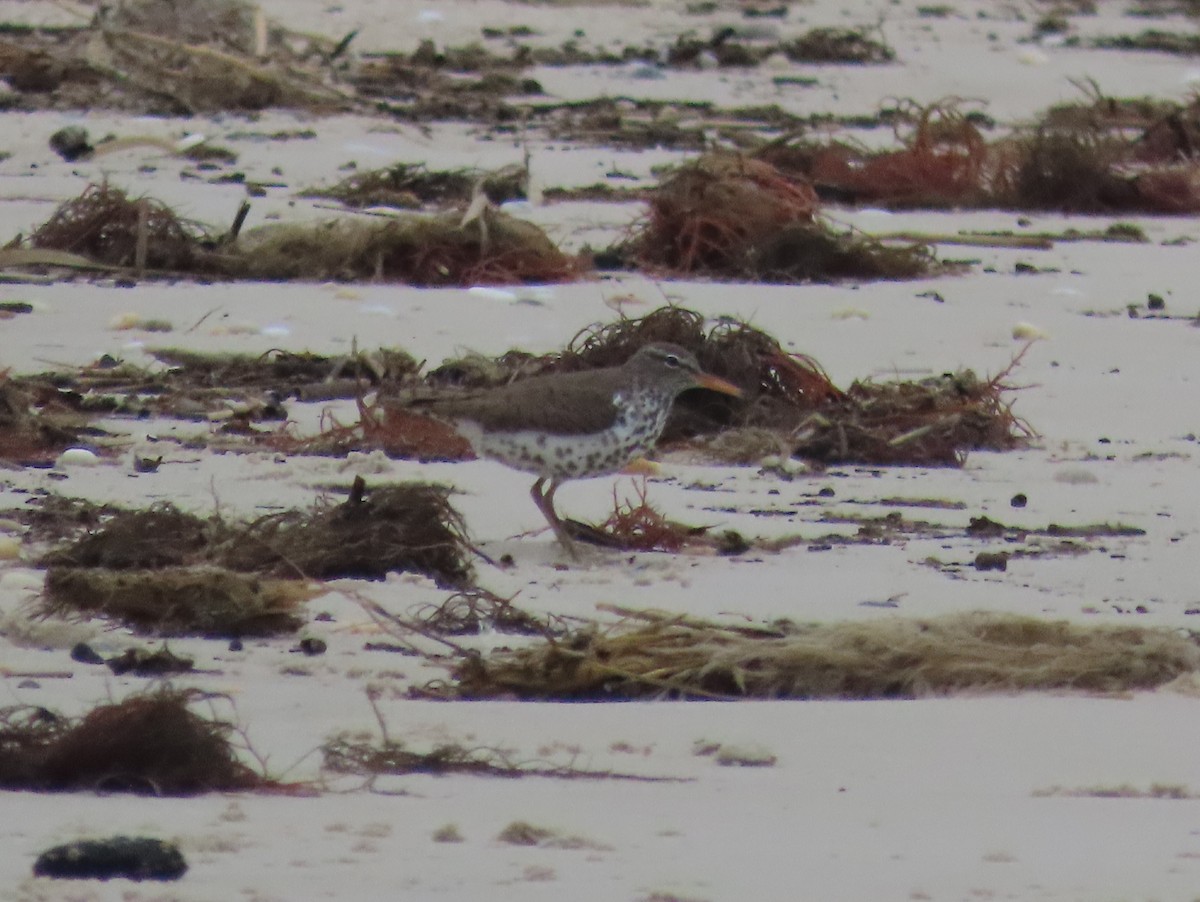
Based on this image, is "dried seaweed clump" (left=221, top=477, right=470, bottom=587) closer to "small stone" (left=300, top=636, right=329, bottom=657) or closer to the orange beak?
"small stone" (left=300, top=636, right=329, bottom=657)

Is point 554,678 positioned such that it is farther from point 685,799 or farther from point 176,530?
point 176,530

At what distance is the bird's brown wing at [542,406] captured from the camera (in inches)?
245

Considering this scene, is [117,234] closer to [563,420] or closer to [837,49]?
[563,420]

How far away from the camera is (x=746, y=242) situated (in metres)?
9.41

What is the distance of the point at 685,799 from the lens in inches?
152

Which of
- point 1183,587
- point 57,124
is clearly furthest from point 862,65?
point 1183,587

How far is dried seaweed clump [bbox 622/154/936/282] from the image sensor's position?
9281 mm

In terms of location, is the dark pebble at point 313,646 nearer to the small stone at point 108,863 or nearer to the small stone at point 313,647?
the small stone at point 313,647

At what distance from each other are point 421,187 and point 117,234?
182 centimetres

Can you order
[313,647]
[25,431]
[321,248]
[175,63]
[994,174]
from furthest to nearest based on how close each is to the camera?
[175,63] → [994,174] → [321,248] → [25,431] → [313,647]

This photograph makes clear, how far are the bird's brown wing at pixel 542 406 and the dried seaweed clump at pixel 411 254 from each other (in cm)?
247

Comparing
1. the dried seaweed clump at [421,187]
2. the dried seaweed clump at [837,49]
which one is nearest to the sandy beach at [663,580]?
the dried seaweed clump at [421,187]

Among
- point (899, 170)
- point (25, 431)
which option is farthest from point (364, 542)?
point (899, 170)

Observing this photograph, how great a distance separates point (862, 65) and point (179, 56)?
451 cm
